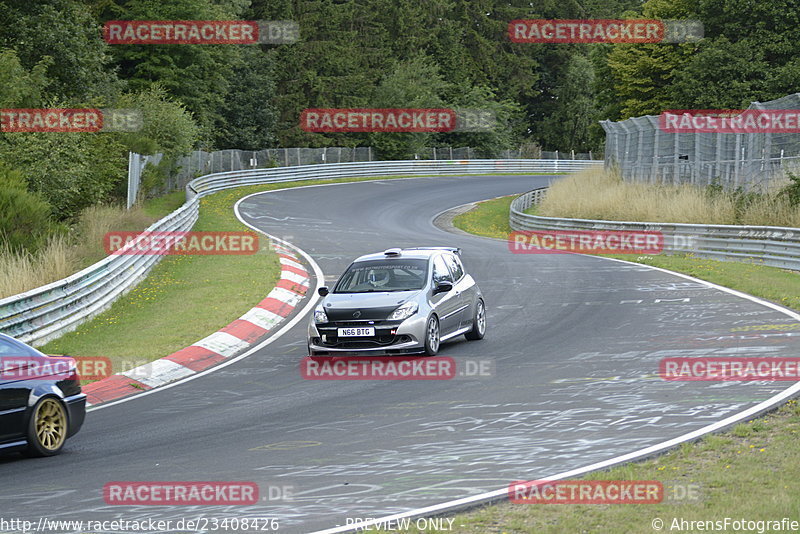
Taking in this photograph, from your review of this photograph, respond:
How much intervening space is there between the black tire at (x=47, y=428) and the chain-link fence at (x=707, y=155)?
881 inches

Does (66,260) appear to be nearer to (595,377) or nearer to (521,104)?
(595,377)

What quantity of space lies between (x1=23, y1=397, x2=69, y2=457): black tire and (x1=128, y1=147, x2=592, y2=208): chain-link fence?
24121mm

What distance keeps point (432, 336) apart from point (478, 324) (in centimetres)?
175

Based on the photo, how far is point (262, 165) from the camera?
68562mm

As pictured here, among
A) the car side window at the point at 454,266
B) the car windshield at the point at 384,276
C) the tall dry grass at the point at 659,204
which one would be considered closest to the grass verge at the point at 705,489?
the car windshield at the point at 384,276

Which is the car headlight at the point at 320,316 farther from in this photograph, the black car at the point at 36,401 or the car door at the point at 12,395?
the car door at the point at 12,395

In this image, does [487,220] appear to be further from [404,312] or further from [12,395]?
[12,395]

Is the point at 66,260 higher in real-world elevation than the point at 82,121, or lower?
lower

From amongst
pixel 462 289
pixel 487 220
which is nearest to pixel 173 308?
pixel 462 289

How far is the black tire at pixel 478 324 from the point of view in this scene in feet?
52.1

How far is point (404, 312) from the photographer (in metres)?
14.0

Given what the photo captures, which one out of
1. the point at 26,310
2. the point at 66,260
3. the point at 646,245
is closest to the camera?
the point at 26,310

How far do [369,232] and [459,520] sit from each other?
30552mm

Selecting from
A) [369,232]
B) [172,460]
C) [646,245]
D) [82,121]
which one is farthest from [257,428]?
[369,232]
